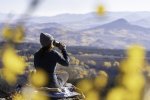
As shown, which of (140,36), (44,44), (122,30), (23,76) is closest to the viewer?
(44,44)

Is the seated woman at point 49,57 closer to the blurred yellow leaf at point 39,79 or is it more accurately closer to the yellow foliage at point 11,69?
the blurred yellow leaf at point 39,79

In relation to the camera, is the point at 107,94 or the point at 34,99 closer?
the point at 34,99

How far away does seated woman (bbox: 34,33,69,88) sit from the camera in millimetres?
12078

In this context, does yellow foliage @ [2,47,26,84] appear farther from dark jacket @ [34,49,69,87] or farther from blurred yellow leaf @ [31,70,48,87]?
dark jacket @ [34,49,69,87]

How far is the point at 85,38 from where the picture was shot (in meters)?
156

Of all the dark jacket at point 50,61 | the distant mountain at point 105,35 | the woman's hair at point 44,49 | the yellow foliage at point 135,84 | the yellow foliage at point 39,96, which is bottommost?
the distant mountain at point 105,35

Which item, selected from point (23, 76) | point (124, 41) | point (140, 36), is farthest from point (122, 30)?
point (23, 76)

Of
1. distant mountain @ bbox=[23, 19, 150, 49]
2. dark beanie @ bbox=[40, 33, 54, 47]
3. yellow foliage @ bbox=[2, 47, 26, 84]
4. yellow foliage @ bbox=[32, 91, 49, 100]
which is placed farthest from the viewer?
distant mountain @ bbox=[23, 19, 150, 49]

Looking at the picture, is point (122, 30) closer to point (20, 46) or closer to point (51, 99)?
point (20, 46)

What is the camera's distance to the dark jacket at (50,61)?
12.1 meters

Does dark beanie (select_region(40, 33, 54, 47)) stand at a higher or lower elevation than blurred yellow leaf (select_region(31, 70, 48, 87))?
higher

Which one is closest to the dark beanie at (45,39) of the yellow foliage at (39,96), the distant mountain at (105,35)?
the yellow foliage at (39,96)

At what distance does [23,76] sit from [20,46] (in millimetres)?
32847

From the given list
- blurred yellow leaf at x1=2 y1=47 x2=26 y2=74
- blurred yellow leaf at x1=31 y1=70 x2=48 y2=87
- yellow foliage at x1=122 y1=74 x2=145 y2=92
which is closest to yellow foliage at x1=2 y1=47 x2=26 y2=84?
blurred yellow leaf at x1=2 y1=47 x2=26 y2=74
